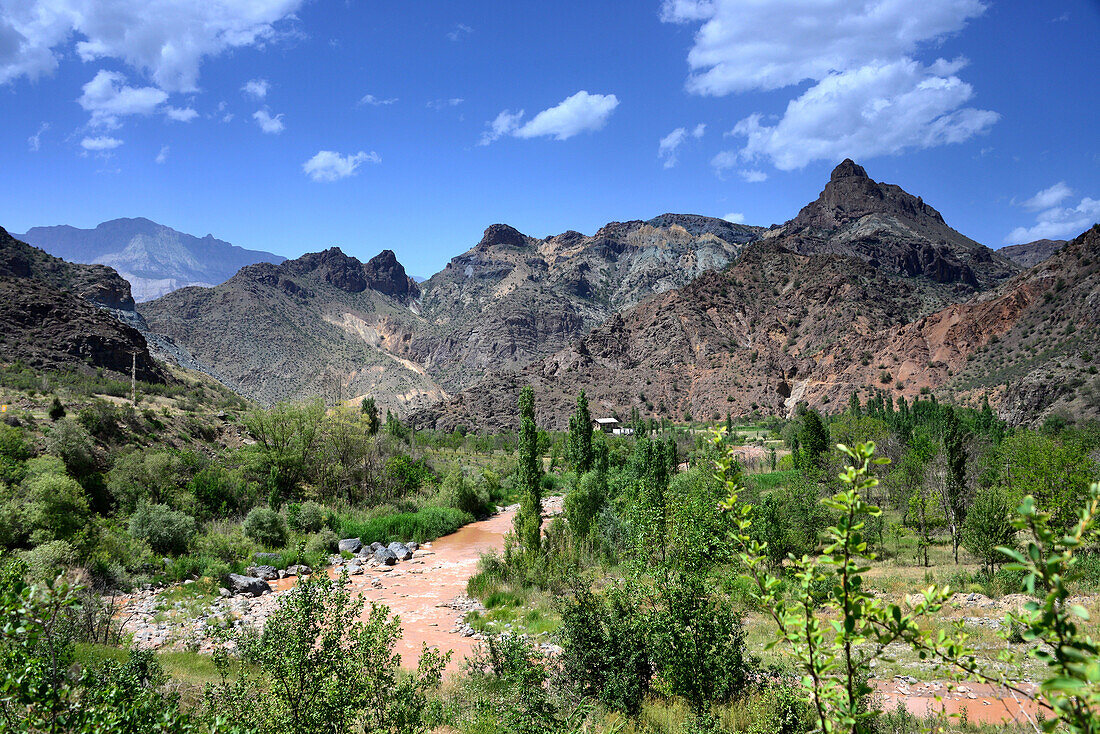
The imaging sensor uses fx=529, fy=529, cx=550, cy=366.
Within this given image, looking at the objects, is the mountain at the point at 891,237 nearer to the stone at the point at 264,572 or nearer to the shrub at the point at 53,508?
the stone at the point at 264,572

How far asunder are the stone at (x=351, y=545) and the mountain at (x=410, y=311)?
63.2 m

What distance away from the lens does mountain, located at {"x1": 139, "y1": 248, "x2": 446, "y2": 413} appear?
107 m

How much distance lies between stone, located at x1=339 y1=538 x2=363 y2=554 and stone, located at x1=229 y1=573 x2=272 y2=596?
5044 mm

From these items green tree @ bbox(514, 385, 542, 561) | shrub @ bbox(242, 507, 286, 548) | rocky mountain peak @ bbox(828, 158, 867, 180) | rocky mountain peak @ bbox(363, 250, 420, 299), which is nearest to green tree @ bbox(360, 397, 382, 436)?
shrub @ bbox(242, 507, 286, 548)

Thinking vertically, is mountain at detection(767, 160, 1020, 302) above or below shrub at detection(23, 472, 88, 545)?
above

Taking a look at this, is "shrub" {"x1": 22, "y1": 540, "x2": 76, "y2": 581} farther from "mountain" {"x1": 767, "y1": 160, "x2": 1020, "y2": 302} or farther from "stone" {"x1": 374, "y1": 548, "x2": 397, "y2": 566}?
"mountain" {"x1": 767, "y1": 160, "x2": 1020, "y2": 302}

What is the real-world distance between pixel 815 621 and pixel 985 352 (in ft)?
262

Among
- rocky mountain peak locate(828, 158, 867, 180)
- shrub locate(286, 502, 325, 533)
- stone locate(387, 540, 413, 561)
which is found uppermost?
rocky mountain peak locate(828, 158, 867, 180)

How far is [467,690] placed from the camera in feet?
28.5

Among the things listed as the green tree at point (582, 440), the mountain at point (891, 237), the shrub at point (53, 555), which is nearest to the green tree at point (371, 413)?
the green tree at point (582, 440)

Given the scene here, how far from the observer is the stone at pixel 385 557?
2186cm

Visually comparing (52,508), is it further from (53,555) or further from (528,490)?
(528,490)

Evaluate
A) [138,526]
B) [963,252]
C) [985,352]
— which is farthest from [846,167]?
[138,526]

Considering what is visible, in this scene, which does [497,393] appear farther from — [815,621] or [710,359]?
[815,621]
